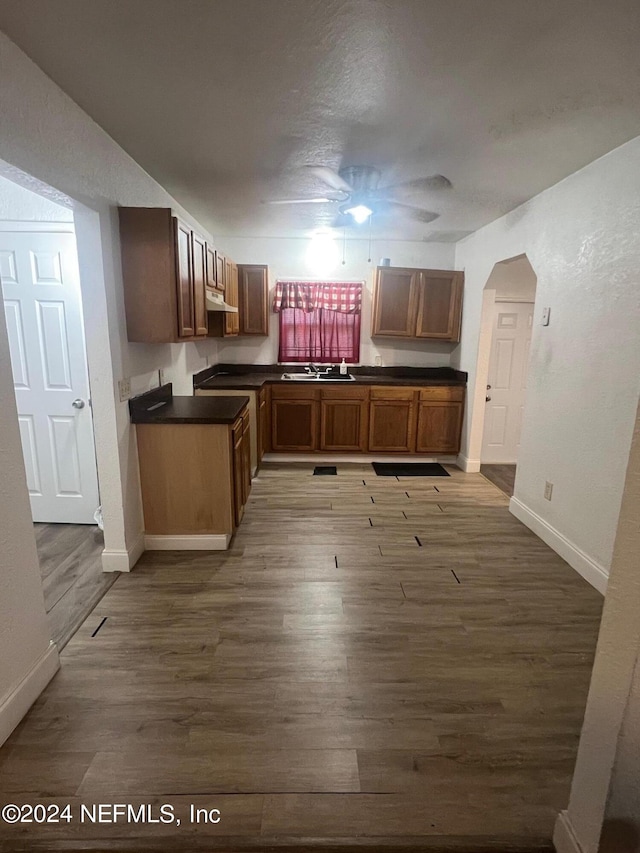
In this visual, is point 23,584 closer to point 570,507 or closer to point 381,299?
point 570,507

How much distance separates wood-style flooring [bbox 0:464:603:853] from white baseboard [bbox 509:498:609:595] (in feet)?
0.26

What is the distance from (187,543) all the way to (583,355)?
2.87m

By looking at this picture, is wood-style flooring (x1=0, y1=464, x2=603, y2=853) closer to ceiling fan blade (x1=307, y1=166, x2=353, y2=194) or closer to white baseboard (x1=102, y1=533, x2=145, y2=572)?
white baseboard (x1=102, y1=533, x2=145, y2=572)

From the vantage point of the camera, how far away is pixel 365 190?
279cm

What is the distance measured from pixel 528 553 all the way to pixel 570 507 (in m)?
0.42

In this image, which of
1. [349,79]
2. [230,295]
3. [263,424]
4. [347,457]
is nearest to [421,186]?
[349,79]

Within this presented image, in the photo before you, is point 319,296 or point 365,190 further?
point 319,296

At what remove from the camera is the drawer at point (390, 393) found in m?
4.57

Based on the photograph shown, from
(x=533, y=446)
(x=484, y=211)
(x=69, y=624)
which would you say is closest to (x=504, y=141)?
(x=484, y=211)

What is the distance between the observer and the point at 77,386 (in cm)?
290

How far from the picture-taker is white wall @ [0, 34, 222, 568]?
1.59 metres

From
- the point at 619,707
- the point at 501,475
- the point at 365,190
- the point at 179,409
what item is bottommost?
the point at 501,475

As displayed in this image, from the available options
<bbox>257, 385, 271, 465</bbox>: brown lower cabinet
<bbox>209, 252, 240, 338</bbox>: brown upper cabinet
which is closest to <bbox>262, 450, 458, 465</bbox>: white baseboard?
<bbox>257, 385, 271, 465</bbox>: brown lower cabinet

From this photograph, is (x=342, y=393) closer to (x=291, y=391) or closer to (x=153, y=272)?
(x=291, y=391)
